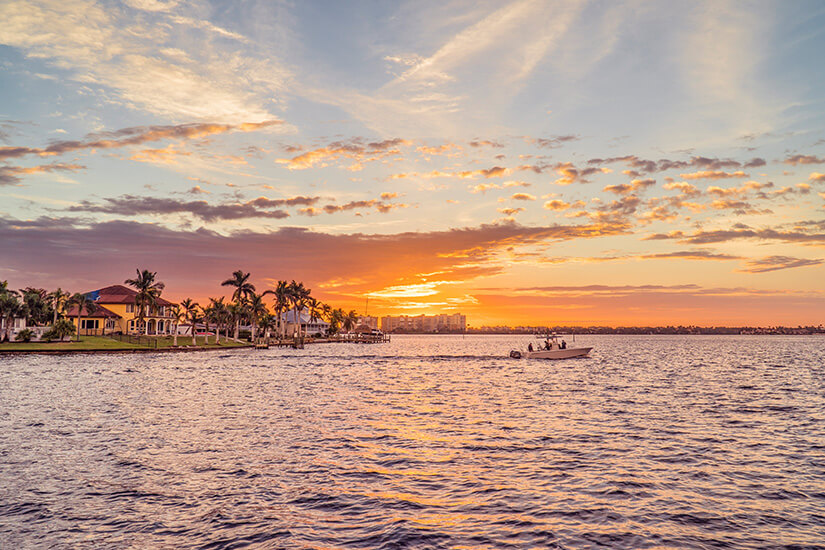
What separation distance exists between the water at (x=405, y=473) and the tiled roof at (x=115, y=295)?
108 meters

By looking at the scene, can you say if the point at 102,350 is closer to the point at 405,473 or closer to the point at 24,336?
the point at 24,336

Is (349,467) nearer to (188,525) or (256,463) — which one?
(256,463)

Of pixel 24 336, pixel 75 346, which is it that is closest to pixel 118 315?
pixel 24 336

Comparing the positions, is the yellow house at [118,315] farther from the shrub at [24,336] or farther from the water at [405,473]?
A: the water at [405,473]

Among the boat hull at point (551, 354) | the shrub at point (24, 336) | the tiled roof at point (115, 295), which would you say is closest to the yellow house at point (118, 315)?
the tiled roof at point (115, 295)

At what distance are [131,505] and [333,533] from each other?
20.9 ft

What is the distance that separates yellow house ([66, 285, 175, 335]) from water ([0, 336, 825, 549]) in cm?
10261

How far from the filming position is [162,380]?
5278 cm

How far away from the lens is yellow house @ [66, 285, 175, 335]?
427 feet

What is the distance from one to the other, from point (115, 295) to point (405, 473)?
145m

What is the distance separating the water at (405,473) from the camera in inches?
530

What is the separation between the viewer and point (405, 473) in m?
19.2

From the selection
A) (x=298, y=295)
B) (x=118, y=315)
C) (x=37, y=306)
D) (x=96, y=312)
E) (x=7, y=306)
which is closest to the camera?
(x=7, y=306)

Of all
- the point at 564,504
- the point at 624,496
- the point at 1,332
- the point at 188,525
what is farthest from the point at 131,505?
the point at 1,332
